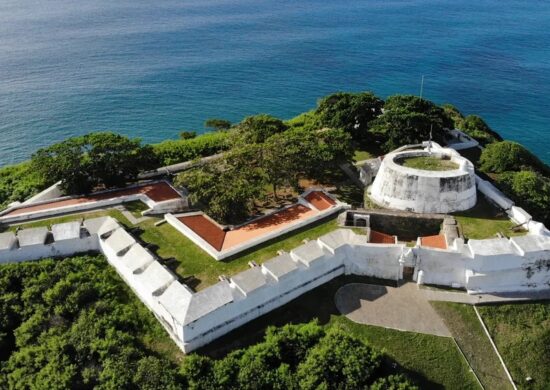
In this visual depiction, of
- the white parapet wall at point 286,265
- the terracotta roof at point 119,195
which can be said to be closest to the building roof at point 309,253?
the white parapet wall at point 286,265

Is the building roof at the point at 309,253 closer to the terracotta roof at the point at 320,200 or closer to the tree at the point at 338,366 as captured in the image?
the tree at the point at 338,366

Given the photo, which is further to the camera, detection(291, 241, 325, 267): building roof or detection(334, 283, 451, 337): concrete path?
detection(291, 241, 325, 267): building roof

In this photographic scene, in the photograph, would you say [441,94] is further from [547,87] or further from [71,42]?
[71,42]

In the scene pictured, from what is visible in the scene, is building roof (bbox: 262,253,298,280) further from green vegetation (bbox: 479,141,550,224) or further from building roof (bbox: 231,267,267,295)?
green vegetation (bbox: 479,141,550,224)

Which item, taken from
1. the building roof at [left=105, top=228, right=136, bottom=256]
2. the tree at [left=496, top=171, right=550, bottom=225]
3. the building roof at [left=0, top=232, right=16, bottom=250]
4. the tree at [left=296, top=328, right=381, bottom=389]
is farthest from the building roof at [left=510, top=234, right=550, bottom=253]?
the building roof at [left=0, top=232, right=16, bottom=250]

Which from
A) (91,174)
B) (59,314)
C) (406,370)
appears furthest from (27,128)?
(406,370)

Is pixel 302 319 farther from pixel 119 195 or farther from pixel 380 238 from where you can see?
pixel 119 195

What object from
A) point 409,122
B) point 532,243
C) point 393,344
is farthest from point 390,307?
point 409,122
